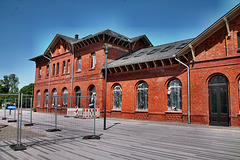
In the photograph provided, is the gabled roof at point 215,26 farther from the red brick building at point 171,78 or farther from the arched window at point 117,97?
the arched window at point 117,97

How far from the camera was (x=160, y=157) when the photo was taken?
570 cm

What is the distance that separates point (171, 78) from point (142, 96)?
3478mm

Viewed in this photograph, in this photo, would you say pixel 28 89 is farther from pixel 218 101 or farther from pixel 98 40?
pixel 218 101

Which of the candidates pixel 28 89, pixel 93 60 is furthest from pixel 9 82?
pixel 93 60

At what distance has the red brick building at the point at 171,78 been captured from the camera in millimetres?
13477

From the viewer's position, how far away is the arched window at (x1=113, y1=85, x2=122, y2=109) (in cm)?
2052

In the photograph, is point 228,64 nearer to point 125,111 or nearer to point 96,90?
point 125,111

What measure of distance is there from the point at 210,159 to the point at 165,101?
11.2 m

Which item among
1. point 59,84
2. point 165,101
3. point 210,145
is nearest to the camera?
point 210,145

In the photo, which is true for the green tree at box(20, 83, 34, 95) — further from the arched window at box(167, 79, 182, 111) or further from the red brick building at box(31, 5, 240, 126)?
the arched window at box(167, 79, 182, 111)

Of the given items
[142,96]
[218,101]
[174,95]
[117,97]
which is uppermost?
[174,95]

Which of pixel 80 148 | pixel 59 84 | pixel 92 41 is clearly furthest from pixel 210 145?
pixel 59 84

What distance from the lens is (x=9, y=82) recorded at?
87562 millimetres

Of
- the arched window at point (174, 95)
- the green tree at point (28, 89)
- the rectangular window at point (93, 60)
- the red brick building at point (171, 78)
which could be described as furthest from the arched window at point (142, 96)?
the green tree at point (28, 89)
